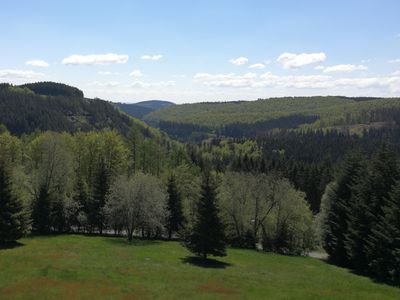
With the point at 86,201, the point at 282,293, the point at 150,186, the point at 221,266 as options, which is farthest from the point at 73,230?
the point at 282,293

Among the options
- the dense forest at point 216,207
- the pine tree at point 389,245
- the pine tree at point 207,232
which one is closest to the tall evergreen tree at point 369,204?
the dense forest at point 216,207

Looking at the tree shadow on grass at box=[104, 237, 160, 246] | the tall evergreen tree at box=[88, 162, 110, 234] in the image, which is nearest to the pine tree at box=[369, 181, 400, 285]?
the tree shadow on grass at box=[104, 237, 160, 246]

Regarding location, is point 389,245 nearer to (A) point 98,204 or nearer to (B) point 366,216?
(B) point 366,216

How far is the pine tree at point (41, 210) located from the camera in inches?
2505

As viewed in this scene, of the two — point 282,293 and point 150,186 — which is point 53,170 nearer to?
point 150,186

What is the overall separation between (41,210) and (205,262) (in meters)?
28.6

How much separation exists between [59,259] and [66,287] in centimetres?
1116

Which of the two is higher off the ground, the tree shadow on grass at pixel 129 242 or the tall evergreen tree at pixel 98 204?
the tall evergreen tree at pixel 98 204

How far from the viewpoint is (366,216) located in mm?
49188

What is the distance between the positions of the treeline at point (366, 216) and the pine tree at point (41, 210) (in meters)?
39.6

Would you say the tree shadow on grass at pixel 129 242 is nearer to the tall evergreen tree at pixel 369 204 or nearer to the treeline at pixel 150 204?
the treeline at pixel 150 204

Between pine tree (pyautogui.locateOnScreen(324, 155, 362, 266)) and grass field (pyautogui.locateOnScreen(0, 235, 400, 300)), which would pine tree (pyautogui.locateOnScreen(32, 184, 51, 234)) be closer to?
grass field (pyautogui.locateOnScreen(0, 235, 400, 300))

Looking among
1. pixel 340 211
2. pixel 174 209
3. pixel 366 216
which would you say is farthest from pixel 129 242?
pixel 366 216

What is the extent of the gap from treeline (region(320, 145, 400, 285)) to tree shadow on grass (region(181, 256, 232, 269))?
15.3 meters
